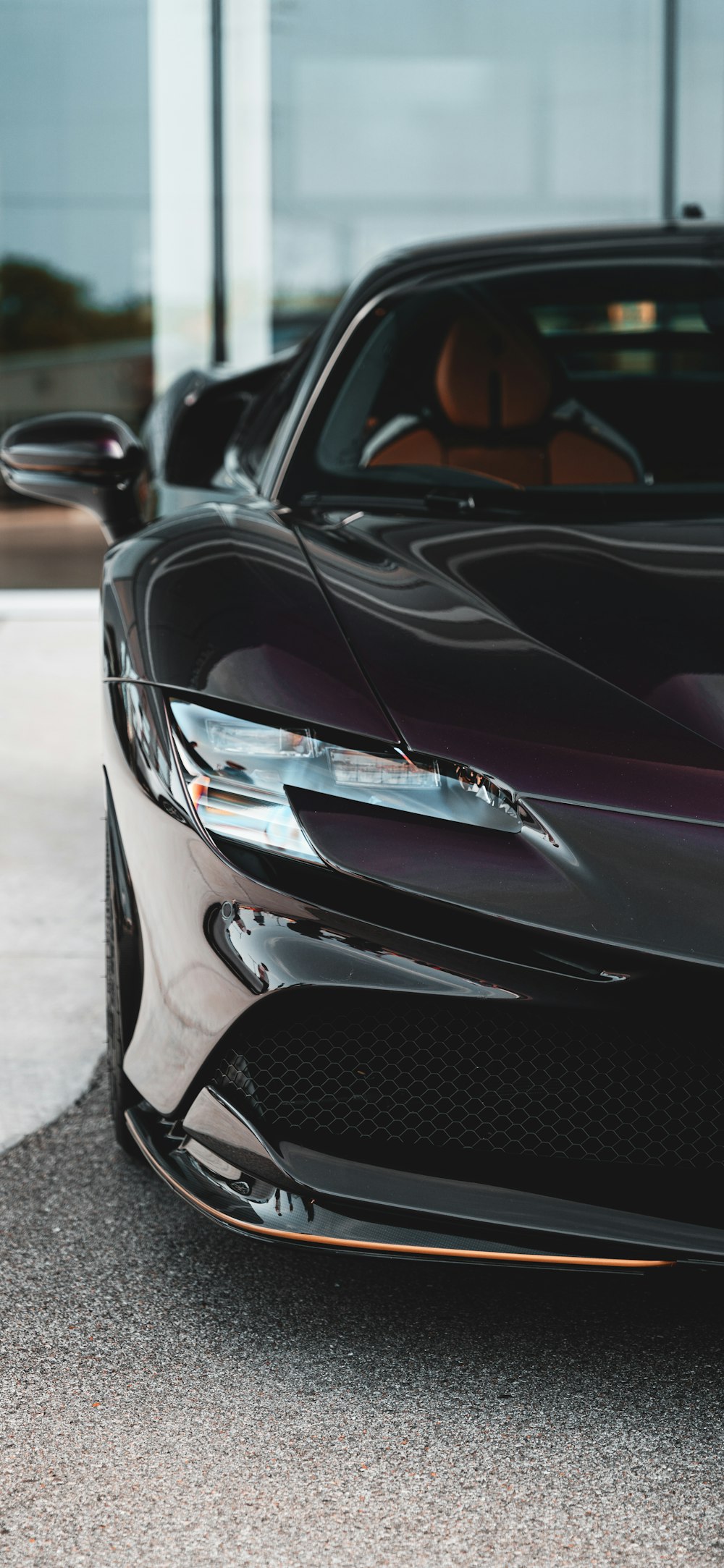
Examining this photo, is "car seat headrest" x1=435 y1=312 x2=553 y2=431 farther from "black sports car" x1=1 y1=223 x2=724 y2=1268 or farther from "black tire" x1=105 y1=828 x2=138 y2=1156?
"black tire" x1=105 y1=828 x2=138 y2=1156

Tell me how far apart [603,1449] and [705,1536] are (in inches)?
5.6

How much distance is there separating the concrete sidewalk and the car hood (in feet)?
3.26

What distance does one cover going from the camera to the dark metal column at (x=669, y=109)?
8227 mm

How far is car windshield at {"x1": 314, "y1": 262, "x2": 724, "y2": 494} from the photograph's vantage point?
239 centimetres

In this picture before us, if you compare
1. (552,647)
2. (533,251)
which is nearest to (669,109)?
(533,251)

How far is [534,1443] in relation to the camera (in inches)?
57.4

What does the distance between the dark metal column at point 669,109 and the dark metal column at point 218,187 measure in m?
2.37

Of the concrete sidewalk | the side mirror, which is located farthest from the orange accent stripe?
the side mirror

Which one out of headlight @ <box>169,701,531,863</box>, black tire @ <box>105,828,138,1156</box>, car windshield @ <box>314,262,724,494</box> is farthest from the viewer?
car windshield @ <box>314,262,724,494</box>

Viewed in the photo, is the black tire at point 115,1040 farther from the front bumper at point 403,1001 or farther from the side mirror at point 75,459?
the side mirror at point 75,459

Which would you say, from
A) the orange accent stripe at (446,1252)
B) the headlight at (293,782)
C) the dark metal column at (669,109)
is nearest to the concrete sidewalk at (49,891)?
the orange accent stripe at (446,1252)

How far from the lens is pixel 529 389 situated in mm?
2523

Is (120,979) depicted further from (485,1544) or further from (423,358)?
(423,358)

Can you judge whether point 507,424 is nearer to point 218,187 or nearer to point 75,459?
point 75,459
